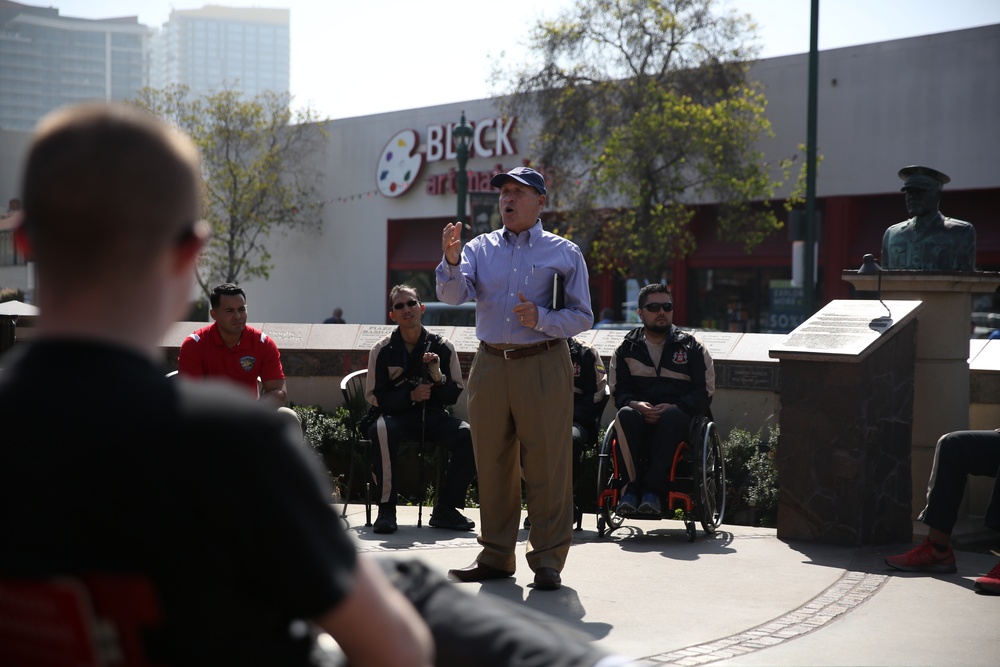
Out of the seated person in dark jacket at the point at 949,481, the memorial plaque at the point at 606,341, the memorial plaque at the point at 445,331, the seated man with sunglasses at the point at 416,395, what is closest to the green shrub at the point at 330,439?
the memorial plaque at the point at 445,331

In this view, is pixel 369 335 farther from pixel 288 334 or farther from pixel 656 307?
pixel 656 307

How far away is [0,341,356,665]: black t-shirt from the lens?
1311mm

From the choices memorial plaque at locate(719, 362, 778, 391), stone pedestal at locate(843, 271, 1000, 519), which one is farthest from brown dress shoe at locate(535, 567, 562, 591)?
memorial plaque at locate(719, 362, 778, 391)

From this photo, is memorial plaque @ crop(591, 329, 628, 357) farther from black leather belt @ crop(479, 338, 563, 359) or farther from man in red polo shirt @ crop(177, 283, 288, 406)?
black leather belt @ crop(479, 338, 563, 359)

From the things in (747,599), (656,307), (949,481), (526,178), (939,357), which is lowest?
(747,599)

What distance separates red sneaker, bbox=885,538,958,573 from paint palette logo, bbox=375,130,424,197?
29.2 meters

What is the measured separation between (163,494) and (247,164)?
37822 mm

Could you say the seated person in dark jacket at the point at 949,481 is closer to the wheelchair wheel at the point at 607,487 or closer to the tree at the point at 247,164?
the wheelchair wheel at the point at 607,487

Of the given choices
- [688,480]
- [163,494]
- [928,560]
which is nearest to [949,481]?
[928,560]

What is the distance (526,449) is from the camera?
5516 mm

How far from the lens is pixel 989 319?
69.1ft

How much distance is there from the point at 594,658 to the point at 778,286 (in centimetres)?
2601

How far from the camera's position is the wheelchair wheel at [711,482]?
22.6 ft

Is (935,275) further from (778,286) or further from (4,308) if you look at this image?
(778,286)
